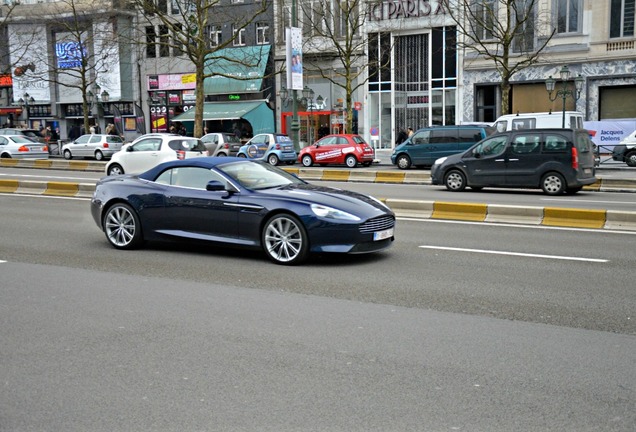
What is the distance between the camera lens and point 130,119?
51375mm

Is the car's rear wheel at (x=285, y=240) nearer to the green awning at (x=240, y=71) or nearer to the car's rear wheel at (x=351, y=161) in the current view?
the car's rear wheel at (x=351, y=161)

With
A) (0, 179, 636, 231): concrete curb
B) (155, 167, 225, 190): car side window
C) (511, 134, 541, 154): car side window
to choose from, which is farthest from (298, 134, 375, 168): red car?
(155, 167, 225, 190): car side window

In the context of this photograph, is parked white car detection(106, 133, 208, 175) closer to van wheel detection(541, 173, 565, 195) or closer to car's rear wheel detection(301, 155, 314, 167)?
car's rear wheel detection(301, 155, 314, 167)

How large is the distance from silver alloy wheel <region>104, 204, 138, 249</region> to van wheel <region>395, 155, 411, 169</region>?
20540mm

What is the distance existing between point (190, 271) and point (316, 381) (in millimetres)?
4241

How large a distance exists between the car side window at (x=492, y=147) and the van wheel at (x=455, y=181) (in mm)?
809

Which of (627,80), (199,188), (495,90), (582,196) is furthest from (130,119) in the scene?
(199,188)

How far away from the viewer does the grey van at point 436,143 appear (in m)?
27.9

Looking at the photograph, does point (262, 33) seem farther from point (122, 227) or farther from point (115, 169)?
point (122, 227)

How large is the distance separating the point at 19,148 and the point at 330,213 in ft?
104

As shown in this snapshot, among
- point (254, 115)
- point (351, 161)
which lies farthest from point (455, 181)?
point (254, 115)

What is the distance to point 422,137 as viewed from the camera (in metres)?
29.2

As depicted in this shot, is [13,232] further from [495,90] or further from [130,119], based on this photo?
[130,119]

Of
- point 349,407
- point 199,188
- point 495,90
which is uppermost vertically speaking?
point 495,90
